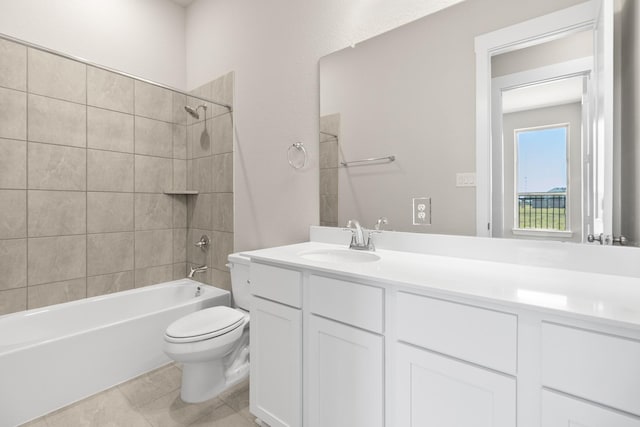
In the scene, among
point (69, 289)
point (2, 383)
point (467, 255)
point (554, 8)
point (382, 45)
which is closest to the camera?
point (554, 8)

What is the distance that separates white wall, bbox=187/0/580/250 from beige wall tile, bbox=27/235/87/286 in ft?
3.73

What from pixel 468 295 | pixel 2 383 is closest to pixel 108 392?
pixel 2 383

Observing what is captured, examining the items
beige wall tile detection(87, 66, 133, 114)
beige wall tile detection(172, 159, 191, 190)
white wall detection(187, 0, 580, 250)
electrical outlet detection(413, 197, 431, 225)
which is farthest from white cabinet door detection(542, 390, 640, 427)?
beige wall tile detection(87, 66, 133, 114)

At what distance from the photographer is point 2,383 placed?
151cm

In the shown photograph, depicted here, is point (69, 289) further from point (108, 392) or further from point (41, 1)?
point (41, 1)

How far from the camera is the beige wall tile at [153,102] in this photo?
257 centimetres

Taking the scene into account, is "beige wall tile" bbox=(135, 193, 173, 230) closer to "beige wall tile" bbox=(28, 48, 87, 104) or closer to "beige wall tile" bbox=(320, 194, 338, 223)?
"beige wall tile" bbox=(28, 48, 87, 104)

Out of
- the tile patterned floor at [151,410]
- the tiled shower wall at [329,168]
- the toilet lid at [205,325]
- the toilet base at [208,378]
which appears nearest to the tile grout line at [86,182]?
the tile patterned floor at [151,410]

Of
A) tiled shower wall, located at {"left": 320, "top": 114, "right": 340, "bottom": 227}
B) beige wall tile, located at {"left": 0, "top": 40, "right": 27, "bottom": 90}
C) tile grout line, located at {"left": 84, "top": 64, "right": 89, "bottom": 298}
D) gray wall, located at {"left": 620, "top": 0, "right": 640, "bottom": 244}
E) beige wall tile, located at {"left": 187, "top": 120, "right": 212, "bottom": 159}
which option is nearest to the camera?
gray wall, located at {"left": 620, "top": 0, "right": 640, "bottom": 244}

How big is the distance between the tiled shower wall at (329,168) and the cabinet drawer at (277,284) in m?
0.59

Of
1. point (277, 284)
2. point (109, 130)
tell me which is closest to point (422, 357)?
point (277, 284)

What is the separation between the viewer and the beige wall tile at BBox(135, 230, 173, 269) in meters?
2.60

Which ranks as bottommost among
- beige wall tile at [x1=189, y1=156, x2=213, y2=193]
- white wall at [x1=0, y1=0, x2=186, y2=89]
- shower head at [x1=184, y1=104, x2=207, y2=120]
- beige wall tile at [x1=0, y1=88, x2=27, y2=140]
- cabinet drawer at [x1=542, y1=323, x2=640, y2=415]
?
cabinet drawer at [x1=542, y1=323, x2=640, y2=415]

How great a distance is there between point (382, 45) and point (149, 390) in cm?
238
